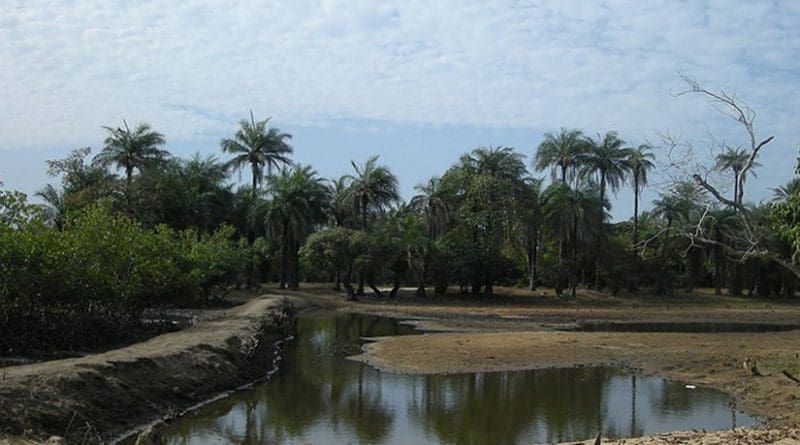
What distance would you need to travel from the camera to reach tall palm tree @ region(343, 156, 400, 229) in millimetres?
66312

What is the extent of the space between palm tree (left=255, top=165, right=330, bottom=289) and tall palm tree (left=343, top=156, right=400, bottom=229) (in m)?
2.79

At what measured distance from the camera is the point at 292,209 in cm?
6400

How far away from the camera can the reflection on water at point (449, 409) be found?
17453 millimetres

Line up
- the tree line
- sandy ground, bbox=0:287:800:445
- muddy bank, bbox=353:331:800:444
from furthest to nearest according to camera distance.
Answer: the tree line
muddy bank, bbox=353:331:800:444
sandy ground, bbox=0:287:800:445

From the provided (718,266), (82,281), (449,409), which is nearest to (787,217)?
(449,409)

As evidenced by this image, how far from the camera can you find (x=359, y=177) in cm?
6662

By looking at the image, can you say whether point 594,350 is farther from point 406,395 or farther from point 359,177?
point 359,177

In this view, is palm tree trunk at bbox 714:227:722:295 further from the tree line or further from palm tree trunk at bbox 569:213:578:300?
palm tree trunk at bbox 569:213:578:300

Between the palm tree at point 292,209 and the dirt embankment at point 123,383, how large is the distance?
36601 millimetres

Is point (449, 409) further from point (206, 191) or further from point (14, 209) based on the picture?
point (206, 191)

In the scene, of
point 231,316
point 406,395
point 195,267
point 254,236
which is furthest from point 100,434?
point 254,236

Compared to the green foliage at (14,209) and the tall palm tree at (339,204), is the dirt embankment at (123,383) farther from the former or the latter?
the tall palm tree at (339,204)

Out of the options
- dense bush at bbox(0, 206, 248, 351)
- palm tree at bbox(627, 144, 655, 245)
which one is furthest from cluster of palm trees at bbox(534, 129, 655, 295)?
dense bush at bbox(0, 206, 248, 351)

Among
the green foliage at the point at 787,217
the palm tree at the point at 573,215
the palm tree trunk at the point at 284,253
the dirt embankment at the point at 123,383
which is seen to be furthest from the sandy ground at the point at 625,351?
the palm tree trunk at the point at 284,253
